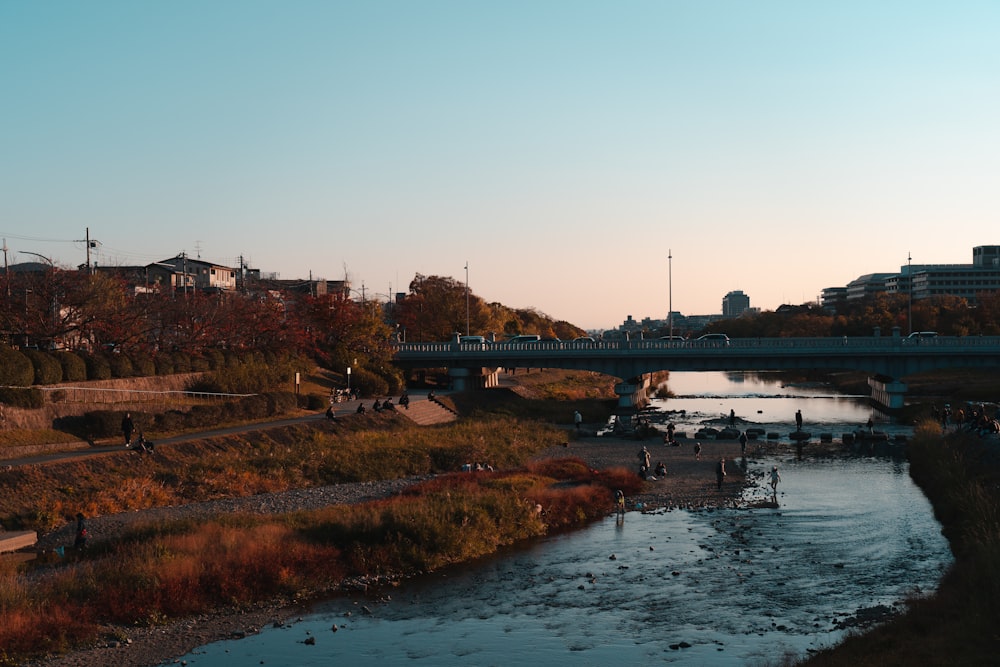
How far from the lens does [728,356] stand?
8869cm

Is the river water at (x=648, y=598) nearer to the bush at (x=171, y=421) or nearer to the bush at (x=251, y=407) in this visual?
the bush at (x=171, y=421)

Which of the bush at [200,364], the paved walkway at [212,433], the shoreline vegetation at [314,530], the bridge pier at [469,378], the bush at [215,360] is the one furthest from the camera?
Answer: the bridge pier at [469,378]

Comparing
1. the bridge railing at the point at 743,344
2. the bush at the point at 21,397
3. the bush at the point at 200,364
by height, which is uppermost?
the bridge railing at the point at 743,344

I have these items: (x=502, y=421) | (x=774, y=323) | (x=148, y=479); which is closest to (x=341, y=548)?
(x=148, y=479)

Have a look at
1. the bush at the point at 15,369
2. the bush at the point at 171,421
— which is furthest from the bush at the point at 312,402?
the bush at the point at 15,369

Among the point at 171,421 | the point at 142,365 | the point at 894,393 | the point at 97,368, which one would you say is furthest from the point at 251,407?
the point at 894,393

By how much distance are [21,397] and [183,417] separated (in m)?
10.0

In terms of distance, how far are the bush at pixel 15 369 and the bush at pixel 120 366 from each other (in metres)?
7.63

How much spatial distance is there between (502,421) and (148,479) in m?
36.8

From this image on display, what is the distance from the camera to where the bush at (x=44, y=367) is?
47031 mm

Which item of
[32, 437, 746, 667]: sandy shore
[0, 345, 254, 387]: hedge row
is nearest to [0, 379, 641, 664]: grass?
[32, 437, 746, 667]: sandy shore

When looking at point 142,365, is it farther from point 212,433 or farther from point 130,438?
point 130,438

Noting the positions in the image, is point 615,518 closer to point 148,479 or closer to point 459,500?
point 459,500

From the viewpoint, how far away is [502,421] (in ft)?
245
